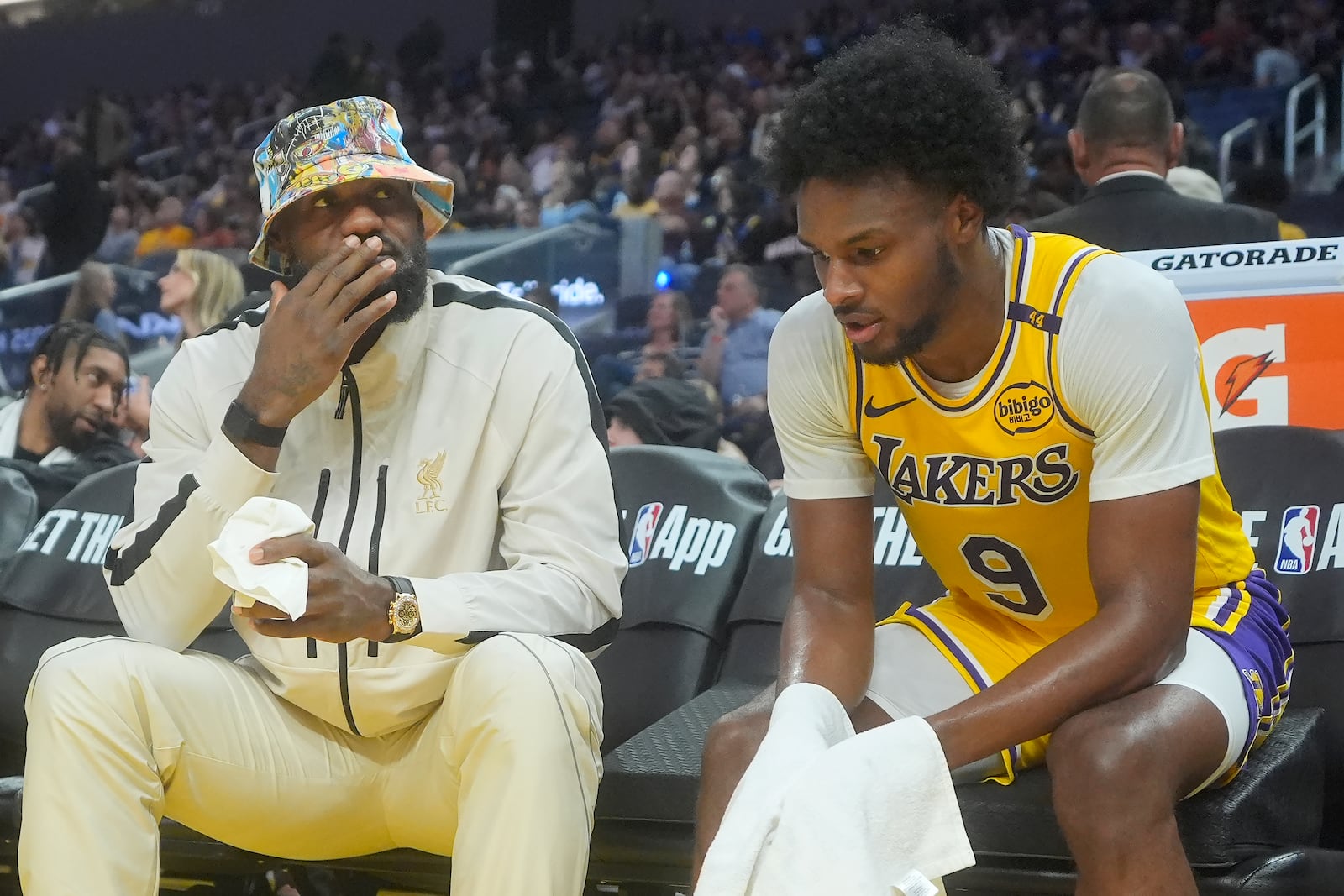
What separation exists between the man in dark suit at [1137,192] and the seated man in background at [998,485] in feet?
4.96

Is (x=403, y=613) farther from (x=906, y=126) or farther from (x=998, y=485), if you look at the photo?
(x=906, y=126)

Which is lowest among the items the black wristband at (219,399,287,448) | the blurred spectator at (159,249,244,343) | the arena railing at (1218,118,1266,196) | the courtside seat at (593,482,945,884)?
the courtside seat at (593,482,945,884)

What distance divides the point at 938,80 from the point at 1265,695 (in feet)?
2.95

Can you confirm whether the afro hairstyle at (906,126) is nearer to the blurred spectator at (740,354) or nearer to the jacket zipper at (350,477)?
the jacket zipper at (350,477)

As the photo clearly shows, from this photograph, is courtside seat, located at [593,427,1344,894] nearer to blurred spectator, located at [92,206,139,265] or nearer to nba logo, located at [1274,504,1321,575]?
nba logo, located at [1274,504,1321,575]

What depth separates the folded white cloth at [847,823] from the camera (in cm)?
149

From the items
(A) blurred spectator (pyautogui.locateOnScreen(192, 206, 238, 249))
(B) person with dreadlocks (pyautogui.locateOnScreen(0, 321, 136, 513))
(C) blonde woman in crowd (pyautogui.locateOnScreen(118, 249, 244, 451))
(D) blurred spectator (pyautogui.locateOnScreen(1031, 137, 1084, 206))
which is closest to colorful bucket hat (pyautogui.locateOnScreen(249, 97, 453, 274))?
(B) person with dreadlocks (pyautogui.locateOnScreen(0, 321, 136, 513))

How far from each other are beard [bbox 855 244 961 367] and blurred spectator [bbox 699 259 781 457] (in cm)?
317

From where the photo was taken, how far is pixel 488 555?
2252mm

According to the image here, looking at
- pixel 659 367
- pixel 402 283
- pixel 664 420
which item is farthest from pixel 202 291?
pixel 402 283

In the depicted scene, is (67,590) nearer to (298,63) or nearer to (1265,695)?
(1265,695)

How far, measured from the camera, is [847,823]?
1.51 meters

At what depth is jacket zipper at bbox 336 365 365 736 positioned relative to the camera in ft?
6.96

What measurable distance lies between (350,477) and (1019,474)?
1008 mm
